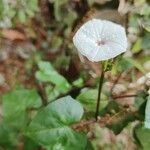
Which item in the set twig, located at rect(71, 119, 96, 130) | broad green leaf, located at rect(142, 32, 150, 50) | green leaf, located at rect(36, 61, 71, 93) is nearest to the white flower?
twig, located at rect(71, 119, 96, 130)

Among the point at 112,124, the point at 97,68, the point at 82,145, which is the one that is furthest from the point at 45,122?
the point at 97,68

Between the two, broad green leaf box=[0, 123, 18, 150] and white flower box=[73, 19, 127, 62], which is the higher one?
white flower box=[73, 19, 127, 62]

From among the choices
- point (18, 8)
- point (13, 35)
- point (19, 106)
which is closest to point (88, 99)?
point (19, 106)

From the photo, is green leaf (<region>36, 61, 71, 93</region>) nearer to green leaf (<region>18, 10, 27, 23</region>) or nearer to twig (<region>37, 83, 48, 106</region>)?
twig (<region>37, 83, 48, 106</region>)

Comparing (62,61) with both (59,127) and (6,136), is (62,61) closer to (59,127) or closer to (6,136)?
(6,136)

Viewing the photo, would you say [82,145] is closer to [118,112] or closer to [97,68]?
[118,112]

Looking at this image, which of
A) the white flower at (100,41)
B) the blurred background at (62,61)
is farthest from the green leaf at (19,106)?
the white flower at (100,41)
